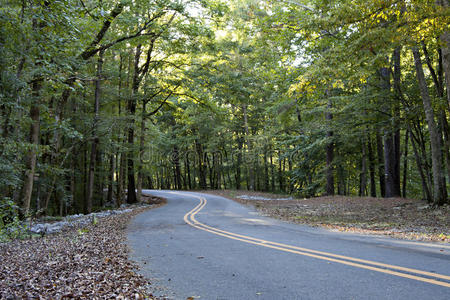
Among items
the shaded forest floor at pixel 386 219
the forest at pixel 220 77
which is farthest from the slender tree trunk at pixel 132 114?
the shaded forest floor at pixel 386 219

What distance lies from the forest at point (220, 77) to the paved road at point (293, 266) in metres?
4.45

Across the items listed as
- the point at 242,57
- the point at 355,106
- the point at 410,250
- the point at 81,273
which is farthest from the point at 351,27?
the point at 242,57

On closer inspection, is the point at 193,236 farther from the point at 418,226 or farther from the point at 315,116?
the point at 315,116

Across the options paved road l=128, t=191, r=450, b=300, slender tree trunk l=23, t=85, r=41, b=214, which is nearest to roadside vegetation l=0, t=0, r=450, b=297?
slender tree trunk l=23, t=85, r=41, b=214

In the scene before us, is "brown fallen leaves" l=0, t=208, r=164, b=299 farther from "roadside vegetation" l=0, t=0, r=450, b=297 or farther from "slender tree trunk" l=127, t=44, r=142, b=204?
"slender tree trunk" l=127, t=44, r=142, b=204

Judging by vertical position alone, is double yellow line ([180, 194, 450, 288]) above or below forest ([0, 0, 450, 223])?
below

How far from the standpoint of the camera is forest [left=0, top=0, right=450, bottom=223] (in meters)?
9.23

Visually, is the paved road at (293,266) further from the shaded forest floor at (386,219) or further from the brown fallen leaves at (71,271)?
the shaded forest floor at (386,219)

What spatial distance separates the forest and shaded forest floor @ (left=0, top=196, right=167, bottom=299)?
143 inches

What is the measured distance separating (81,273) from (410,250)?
6356 millimetres

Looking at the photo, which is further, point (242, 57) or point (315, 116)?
point (242, 57)

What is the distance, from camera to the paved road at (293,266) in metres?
4.13

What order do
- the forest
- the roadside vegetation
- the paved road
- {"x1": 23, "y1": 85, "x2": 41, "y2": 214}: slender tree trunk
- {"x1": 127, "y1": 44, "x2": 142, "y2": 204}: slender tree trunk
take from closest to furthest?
the paved road < the roadside vegetation < the forest < {"x1": 23, "y1": 85, "x2": 41, "y2": 214}: slender tree trunk < {"x1": 127, "y1": 44, "x2": 142, "y2": 204}: slender tree trunk

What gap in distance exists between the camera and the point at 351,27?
38.1 ft
